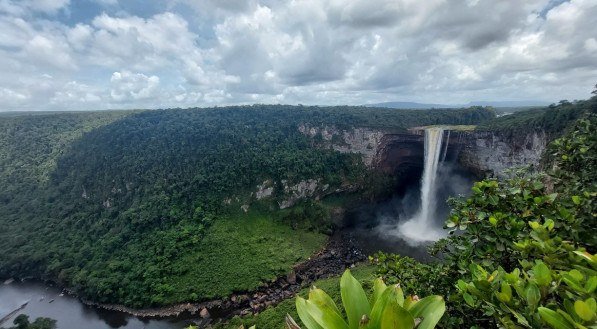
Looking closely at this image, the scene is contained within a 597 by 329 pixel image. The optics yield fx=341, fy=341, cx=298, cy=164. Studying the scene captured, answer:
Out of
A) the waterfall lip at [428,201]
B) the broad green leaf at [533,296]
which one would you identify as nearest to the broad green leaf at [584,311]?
the broad green leaf at [533,296]

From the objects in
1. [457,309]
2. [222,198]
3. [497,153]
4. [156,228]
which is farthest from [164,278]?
[497,153]

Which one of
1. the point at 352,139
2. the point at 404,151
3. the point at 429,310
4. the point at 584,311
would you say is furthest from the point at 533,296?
the point at 352,139

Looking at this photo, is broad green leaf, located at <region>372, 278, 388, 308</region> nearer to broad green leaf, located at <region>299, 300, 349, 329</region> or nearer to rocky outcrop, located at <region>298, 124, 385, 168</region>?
broad green leaf, located at <region>299, 300, 349, 329</region>

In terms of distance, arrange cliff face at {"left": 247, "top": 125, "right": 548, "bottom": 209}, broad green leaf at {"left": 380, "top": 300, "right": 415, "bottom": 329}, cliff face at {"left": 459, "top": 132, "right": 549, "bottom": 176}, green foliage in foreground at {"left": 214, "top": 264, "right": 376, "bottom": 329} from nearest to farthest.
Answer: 1. broad green leaf at {"left": 380, "top": 300, "right": 415, "bottom": 329}
2. green foliage in foreground at {"left": 214, "top": 264, "right": 376, "bottom": 329}
3. cliff face at {"left": 459, "top": 132, "right": 549, "bottom": 176}
4. cliff face at {"left": 247, "top": 125, "right": 548, "bottom": 209}

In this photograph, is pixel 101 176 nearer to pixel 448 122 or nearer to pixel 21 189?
pixel 21 189

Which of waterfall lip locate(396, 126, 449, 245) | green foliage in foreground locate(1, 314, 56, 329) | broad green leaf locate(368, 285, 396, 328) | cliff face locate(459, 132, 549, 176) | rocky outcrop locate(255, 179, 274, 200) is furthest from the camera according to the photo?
rocky outcrop locate(255, 179, 274, 200)

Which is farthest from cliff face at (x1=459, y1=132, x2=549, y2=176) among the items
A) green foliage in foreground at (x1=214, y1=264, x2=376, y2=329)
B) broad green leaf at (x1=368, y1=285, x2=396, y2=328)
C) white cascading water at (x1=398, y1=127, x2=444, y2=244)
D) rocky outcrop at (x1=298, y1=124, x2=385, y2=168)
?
broad green leaf at (x1=368, y1=285, x2=396, y2=328)
